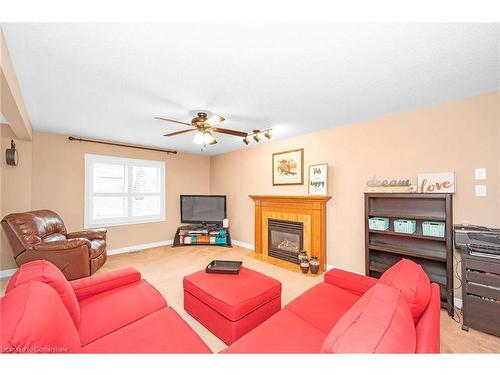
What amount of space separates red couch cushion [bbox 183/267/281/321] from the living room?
0.02 m

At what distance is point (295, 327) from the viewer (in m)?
1.35

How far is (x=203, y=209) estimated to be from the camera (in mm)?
5203

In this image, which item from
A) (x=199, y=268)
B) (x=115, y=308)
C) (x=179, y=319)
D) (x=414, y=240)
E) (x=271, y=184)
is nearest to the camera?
(x=179, y=319)

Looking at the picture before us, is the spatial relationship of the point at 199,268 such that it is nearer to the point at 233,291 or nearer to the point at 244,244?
the point at 244,244

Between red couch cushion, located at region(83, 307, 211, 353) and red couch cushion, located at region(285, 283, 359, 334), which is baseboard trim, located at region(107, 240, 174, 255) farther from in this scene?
red couch cushion, located at region(285, 283, 359, 334)

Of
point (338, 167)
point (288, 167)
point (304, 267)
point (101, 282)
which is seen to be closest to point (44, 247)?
point (101, 282)

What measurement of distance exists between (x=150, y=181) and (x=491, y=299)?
5592 millimetres

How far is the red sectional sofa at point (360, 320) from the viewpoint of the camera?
0.75 metres

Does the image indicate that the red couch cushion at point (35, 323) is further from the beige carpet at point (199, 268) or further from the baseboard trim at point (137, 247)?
the baseboard trim at point (137, 247)

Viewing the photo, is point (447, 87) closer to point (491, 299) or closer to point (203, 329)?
point (491, 299)

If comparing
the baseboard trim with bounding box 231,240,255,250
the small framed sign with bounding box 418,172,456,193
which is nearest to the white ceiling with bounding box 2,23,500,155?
the small framed sign with bounding box 418,172,456,193

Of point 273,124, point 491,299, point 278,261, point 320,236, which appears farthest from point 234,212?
point 491,299

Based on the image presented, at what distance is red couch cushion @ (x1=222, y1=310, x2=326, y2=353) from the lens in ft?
3.79

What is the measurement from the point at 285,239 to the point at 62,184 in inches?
171
